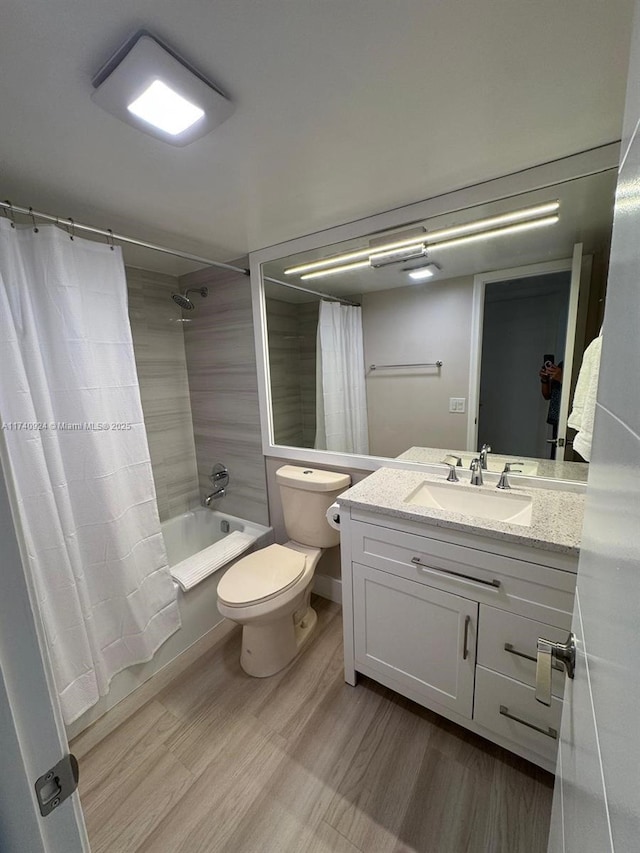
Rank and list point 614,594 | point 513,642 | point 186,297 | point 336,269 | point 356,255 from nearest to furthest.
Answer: point 614,594
point 513,642
point 356,255
point 336,269
point 186,297

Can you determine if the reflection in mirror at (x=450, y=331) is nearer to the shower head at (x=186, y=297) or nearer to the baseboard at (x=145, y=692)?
the shower head at (x=186, y=297)

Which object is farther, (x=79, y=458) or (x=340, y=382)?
(x=340, y=382)

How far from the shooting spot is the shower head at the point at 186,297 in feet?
7.12

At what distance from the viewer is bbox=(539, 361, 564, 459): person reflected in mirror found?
1424mm

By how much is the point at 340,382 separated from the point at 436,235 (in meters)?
0.98

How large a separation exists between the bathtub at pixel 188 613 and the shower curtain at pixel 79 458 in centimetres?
8

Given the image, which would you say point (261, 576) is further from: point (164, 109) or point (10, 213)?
point (10, 213)

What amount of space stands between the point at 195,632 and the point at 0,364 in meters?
1.61

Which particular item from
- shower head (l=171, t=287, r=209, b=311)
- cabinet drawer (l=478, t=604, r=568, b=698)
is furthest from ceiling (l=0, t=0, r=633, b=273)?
cabinet drawer (l=478, t=604, r=568, b=698)

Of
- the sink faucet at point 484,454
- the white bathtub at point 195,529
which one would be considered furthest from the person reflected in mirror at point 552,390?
the white bathtub at point 195,529

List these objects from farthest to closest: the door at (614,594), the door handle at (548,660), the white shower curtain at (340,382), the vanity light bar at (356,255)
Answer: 1. the white shower curtain at (340,382)
2. the vanity light bar at (356,255)
3. the door handle at (548,660)
4. the door at (614,594)

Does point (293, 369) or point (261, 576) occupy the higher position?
point (293, 369)

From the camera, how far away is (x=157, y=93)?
2.74ft

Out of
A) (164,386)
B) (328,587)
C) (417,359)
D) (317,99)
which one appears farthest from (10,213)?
(328,587)
